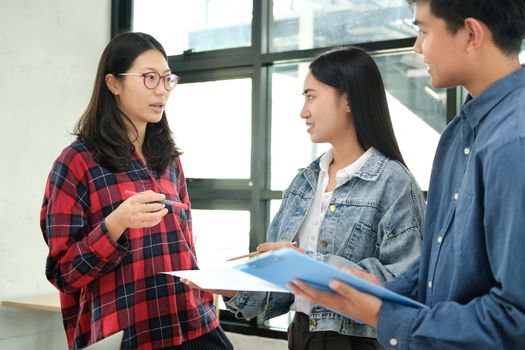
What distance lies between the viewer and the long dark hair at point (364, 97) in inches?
62.1

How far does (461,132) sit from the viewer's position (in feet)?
3.64

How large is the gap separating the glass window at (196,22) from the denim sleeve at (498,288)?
279 cm

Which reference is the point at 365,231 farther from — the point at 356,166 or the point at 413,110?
the point at 413,110

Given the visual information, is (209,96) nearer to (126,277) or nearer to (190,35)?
(190,35)

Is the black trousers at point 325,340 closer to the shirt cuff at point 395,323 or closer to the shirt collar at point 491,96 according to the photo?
the shirt cuff at point 395,323

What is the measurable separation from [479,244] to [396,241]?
17.9 inches

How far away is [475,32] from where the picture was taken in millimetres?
1007

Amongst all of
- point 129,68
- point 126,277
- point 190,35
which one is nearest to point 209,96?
point 190,35

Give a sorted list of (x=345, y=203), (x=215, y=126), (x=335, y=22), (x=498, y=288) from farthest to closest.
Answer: (x=215, y=126) < (x=335, y=22) < (x=345, y=203) < (x=498, y=288)

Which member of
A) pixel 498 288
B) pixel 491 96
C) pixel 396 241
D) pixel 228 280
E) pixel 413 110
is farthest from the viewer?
pixel 413 110

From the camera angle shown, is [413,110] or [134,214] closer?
[134,214]

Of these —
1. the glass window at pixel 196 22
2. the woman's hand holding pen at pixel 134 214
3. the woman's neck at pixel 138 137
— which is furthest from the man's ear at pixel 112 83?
the glass window at pixel 196 22

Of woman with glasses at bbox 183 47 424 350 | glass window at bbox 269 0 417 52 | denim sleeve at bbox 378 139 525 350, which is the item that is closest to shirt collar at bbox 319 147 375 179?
woman with glasses at bbox 183 47 424 350

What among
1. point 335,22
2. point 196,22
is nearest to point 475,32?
point 335,22
